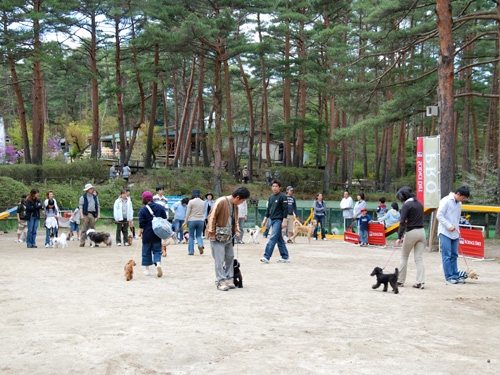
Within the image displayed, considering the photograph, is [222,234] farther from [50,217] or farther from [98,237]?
[50,217]

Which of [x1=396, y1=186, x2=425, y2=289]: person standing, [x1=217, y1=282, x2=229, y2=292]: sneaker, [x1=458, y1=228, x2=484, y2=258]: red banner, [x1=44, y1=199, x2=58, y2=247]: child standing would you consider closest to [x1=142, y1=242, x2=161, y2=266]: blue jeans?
[x1=217, y1=282, x2=229, y2=292]: sneaker

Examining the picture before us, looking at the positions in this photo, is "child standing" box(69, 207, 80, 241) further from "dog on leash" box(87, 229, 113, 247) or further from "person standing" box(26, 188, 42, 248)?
"person standing" box(26, 188, 42, 248)

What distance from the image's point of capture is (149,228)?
1106 cm

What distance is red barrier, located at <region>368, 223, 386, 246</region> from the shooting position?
1997 centimetres

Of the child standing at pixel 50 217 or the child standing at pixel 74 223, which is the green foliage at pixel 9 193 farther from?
the child standing at pixel 50 217

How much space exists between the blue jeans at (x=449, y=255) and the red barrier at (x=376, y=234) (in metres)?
8.92

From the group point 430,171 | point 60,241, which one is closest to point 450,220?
point 430,171

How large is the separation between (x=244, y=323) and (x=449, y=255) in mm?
5020

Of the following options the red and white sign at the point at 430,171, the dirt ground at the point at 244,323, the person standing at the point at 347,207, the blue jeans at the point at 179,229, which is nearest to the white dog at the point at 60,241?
the blue jeans at the point at 179,229

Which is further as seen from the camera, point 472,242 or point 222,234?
point 472,242

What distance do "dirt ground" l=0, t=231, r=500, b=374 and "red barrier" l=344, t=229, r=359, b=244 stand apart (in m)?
8.35

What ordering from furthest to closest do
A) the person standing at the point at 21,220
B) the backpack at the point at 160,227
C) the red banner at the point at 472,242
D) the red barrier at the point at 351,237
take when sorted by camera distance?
the red barrier at the point at 351,237, the person standing at the point at 21,220, the red banner at the point at 472,242, the backpack at the point at 160,227

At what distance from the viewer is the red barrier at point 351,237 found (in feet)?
68.8

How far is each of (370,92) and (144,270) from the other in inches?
546
